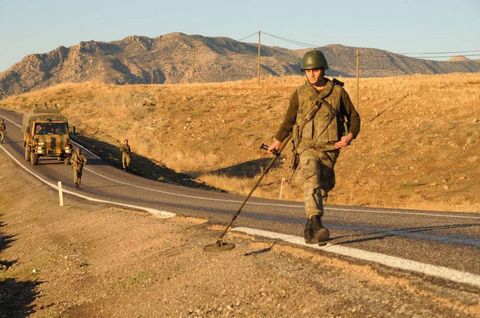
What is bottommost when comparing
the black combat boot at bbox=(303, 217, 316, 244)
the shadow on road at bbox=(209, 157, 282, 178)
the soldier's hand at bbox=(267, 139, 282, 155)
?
the shadow on road at bbox=(209, 157, 282, 178)

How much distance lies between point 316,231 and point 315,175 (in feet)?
2.58

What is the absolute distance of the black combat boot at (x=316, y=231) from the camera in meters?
6.52

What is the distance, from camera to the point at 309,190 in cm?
627

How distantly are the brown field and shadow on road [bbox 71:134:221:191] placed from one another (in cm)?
130

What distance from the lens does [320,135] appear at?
6293mm

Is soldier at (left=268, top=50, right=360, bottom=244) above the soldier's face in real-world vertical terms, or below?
below

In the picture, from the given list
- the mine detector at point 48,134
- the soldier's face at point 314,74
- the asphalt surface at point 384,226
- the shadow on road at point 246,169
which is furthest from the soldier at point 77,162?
the soldier's face at point 314,74

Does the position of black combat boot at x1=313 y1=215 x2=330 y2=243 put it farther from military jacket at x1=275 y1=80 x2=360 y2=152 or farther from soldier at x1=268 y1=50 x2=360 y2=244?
military jacket at x1=275 y1=80 x2=360 y2=152

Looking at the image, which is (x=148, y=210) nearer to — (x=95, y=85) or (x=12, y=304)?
(x=12, y=304)

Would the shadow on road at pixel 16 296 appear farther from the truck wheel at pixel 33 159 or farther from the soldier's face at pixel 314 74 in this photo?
the truck wheel at pixel 33 159

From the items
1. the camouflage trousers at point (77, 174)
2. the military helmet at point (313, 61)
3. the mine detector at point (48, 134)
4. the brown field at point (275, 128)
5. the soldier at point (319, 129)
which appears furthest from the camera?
the mine detector at point (48, 134)

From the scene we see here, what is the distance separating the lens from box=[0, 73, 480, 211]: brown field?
26.9 m

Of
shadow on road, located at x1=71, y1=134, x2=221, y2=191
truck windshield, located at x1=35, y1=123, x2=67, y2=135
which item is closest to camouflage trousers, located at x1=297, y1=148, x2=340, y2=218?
shadow on road, located at x1=71, y1=134, x2=221, y2=191

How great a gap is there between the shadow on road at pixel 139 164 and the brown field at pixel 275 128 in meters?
1.30
